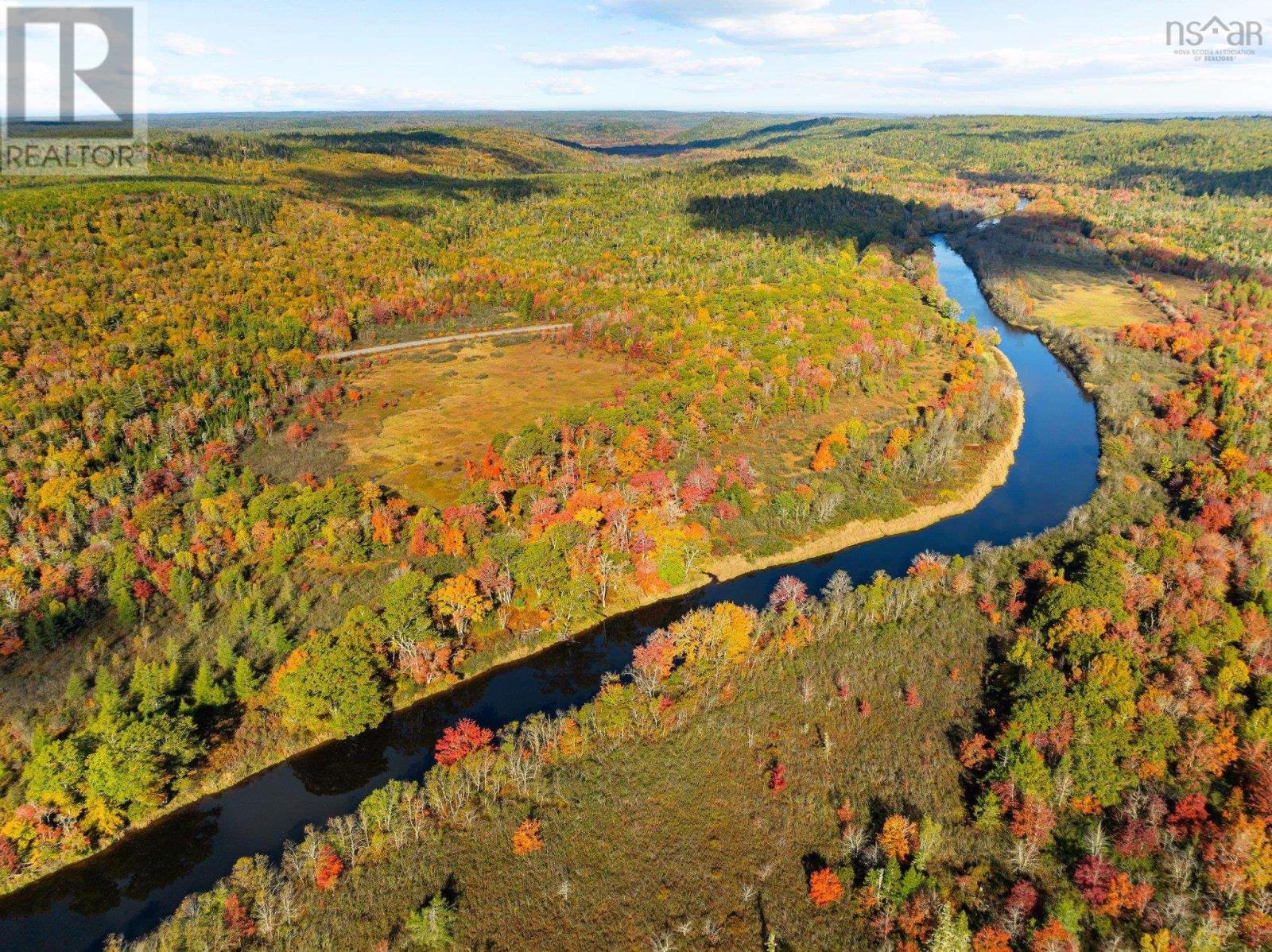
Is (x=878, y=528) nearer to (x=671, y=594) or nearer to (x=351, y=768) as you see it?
(x=671, y=594)

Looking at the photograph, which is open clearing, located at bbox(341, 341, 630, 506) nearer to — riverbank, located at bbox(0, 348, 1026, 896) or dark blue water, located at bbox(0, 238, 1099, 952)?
riverbank, located at bbox(0, 348, 1026, 896)

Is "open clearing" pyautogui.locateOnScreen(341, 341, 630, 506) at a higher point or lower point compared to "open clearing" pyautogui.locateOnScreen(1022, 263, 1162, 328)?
lower

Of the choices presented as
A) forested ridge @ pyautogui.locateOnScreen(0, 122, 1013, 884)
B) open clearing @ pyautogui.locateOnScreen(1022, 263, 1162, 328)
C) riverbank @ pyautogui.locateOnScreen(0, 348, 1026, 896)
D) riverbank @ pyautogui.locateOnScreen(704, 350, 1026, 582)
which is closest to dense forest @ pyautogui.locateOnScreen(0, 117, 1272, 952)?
forested ridge @ pyautogui.locateOnScreen(0, 122, 1013, 884)

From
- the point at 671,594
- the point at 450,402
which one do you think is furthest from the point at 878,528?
the point at 450,402

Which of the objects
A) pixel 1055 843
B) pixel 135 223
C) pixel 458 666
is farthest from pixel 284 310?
pixel 1055 843

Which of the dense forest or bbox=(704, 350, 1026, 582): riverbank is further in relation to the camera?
bbox=(704, 350, 1026, 582): riverbank

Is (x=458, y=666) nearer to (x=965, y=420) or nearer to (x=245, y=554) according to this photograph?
(x=245, y=554)

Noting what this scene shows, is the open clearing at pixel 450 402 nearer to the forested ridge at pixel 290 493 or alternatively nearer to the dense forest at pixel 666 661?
the dense forest at pixel 666 661
